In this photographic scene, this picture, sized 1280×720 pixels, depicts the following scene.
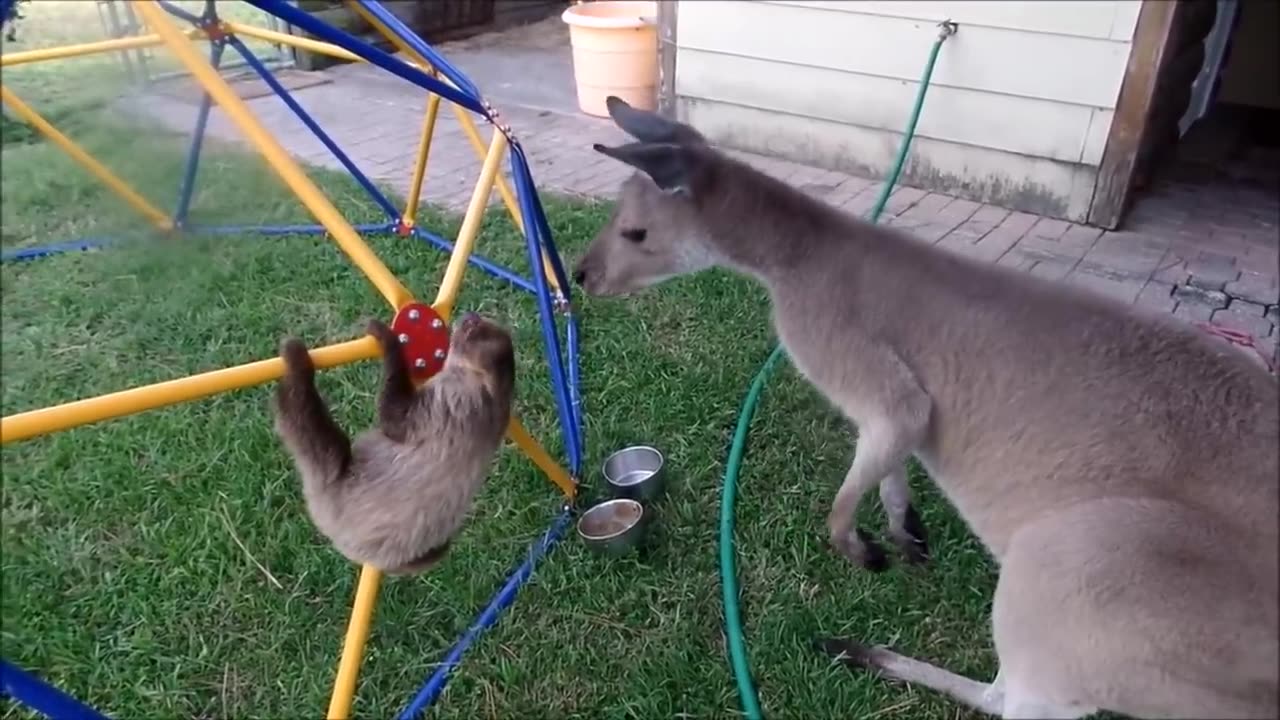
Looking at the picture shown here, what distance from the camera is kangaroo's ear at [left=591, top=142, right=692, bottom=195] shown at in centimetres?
246

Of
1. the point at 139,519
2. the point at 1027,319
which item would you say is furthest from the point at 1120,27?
the point at 139,519

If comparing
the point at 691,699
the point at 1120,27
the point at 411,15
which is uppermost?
the point at 1120,27

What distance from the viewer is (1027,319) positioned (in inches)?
92.1

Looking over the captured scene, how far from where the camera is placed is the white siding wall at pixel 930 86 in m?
5.31

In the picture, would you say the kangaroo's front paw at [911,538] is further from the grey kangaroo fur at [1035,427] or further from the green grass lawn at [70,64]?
the green grass lawn at [70,64]

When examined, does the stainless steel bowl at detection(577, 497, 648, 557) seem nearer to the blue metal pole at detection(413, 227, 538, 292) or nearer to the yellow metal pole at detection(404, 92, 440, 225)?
the blue metal pole at detection(413, 227, 538, 292)

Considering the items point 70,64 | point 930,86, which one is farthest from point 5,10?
point 930,86

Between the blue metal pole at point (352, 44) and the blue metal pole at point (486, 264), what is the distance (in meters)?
1.62

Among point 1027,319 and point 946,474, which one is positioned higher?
point 1027,319

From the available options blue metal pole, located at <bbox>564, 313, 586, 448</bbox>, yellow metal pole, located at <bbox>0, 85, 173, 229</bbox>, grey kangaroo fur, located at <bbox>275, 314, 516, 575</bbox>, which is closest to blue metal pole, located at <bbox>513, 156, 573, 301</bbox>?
blue metal pole, located at <bbox>564, 313, 586, 448</bbox>

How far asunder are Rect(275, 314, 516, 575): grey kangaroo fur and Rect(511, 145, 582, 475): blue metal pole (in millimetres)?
838

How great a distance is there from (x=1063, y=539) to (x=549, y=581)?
154cm

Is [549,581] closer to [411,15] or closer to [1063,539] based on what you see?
[1063,539]

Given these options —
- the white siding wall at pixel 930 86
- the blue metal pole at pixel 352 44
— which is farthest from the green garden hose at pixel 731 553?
the white siding wall at pixel 930 86
